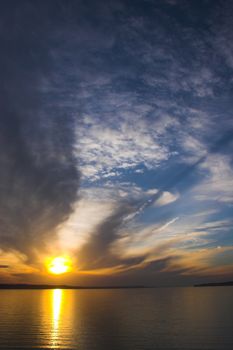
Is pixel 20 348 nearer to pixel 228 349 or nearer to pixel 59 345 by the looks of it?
pixel 59 345

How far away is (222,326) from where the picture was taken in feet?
212

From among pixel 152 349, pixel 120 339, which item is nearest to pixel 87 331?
pixel 120 339

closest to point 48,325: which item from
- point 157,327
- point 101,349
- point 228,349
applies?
point 157,327

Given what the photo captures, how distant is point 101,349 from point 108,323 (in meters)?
28.5

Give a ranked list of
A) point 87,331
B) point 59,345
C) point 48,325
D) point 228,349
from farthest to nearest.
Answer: point 48,325 → point 87,331 → point 59,345 → point 228,349

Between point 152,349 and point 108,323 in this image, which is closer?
point 152,349

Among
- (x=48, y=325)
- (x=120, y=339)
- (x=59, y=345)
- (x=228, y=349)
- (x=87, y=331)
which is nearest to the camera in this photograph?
(x=228, y=349)

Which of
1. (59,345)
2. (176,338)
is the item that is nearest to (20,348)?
(59,345)

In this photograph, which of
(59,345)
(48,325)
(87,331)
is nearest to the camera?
(59,345)

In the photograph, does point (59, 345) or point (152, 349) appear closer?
point (152, 349)

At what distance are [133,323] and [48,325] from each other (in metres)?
20.2

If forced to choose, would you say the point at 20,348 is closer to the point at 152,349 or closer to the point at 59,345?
the point at 59,345

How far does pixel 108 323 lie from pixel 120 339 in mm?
21026

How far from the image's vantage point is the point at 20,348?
4675cm
